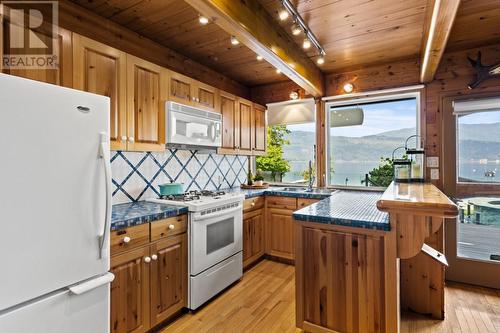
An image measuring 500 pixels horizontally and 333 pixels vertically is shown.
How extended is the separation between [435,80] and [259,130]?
2254 millimetres

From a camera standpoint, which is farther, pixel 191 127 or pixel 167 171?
pixel 167 171

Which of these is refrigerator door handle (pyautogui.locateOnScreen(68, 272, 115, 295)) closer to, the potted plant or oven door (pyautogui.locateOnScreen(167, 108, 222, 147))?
oven door (pyautogui.locateOnScreen(167, 108, 222, 147))

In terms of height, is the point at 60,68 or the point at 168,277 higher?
the point at 60,68

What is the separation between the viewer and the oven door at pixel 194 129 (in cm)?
246

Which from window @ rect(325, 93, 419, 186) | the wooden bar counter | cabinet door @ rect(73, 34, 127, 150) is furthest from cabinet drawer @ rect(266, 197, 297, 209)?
cabinet door @ rect(73, 34, 127, 150)

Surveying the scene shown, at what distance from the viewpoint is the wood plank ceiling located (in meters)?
2.07

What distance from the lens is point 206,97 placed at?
2955 mm

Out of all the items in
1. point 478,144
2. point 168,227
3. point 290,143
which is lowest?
point 168,227

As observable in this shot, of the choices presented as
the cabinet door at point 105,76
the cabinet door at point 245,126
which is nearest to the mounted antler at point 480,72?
the cabinet door at point 245,126

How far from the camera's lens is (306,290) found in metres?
1.87

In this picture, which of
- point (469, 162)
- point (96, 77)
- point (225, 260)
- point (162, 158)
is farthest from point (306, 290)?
point (469, 162)

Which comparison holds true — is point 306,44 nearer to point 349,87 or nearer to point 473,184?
point 349,87

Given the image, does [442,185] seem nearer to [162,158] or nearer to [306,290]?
[306,290]

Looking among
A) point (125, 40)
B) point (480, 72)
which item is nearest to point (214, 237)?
point (125, 40)
